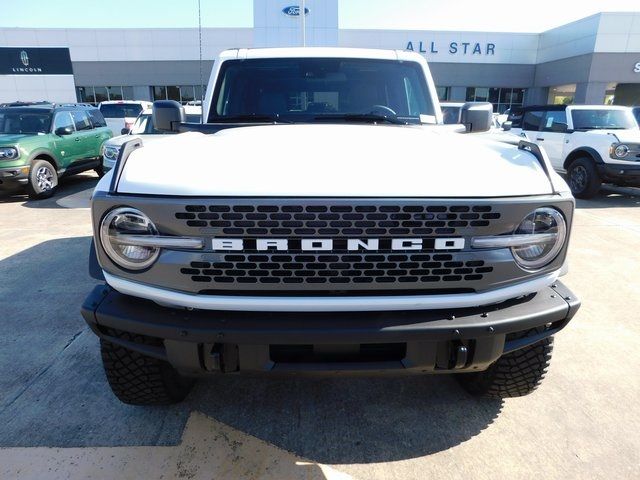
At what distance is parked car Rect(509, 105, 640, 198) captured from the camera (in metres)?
8.23

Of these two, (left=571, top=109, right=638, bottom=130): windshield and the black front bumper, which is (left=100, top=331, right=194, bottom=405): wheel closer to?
the black front bumper

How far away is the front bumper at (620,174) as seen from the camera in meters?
8.15

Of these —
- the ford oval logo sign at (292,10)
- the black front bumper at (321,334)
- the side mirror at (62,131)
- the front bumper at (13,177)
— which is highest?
the ford oval logo sign at (292,10)

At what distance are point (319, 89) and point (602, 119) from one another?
8559 mm

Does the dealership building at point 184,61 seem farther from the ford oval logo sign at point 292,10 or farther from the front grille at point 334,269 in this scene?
the front grille at point 334,269

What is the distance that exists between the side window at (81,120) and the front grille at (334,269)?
33.8ft

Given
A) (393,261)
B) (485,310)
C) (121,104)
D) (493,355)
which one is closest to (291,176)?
(393,261)

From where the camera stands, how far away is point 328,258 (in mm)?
1771

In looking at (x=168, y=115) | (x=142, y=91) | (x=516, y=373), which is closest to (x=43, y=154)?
(x=168, y=115)

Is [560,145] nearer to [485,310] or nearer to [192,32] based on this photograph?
[485,310]

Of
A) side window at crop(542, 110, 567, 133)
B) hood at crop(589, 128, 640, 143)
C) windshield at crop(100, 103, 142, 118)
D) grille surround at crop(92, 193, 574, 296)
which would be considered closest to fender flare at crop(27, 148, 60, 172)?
windshield at crop(100, 103, 142, 118)

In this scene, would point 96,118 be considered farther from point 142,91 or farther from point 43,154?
point 142,91

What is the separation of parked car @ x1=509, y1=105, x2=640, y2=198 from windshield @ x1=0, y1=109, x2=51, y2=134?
11.0m

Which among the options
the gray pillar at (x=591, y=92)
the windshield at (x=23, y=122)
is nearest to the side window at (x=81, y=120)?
the windshield at (x=23, y=122)
